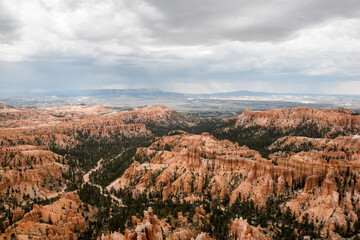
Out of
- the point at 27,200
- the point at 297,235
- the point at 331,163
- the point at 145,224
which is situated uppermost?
the point at 331,163

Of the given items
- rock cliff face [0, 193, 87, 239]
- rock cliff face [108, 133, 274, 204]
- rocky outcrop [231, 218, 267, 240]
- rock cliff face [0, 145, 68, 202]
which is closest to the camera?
rocky outcrop [231, 218, 267, 240]

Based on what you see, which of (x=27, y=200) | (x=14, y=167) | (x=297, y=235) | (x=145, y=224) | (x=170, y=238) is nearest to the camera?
(x=145, y=224)

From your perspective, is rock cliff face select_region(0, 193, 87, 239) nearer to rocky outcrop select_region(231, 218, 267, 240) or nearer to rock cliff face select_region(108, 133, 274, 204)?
rock cliff face select_region(108, 133, 274, 204)

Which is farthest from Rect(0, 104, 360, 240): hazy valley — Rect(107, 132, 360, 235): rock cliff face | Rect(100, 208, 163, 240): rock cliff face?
Rect(107, 132, 360, 235): rock cliff face

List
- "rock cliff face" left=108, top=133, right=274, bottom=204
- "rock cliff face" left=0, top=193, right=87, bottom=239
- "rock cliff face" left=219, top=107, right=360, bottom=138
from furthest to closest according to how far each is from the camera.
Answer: "rock cliff face" left=219, top=107, right=360, bottom=138 < "rock cliff face" left=108, top=133, right=274, bottom=204 < "rock cliff face" left=0, top=193, right=87, bottom=239

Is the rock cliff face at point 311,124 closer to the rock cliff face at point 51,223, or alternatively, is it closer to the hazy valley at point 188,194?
the hazy valley at point 188,194

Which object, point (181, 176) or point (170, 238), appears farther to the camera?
point (181, 176)

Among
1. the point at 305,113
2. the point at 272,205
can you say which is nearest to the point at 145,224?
the point at 272,205

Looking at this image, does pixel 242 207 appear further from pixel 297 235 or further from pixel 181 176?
pixel 181 176
